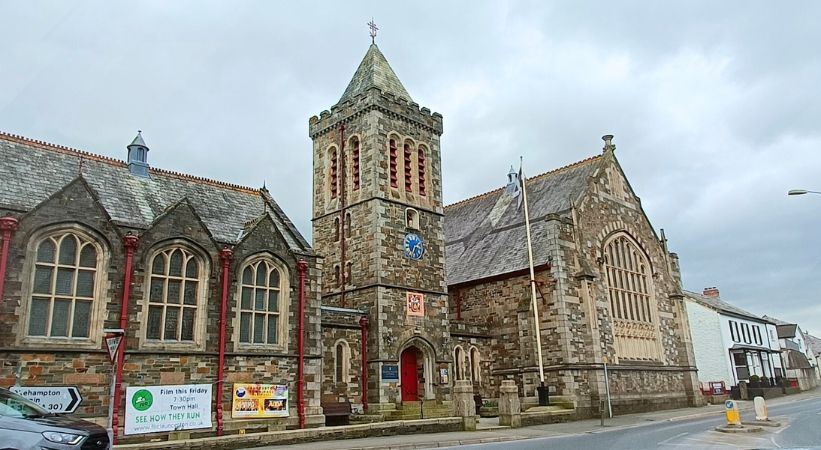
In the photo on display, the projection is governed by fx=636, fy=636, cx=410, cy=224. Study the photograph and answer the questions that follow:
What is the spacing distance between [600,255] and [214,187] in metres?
19.1

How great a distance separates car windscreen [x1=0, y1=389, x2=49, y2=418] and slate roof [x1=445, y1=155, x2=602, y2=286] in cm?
2368

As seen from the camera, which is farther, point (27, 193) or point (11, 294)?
point (27, 193)

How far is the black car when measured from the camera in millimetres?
8539

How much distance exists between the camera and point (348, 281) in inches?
1102

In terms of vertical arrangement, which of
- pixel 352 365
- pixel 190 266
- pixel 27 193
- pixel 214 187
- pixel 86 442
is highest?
pixel 214 187

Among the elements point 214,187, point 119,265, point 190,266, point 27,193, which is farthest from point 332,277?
point 27,193

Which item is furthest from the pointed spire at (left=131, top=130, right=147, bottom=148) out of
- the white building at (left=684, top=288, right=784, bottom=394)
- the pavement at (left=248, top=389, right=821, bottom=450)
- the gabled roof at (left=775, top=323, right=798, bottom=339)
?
the gabled roof at (left=775, top=323, right=798, bottom=339)

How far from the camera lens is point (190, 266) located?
2036 centimetres

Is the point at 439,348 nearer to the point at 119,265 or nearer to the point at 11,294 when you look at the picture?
the point at 119,265

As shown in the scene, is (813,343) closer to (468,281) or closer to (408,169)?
(468,281)

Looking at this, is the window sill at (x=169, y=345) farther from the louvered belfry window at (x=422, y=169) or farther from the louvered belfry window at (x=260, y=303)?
the louvered belfry window at (x=422, y=169)

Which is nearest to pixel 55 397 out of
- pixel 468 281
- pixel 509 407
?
pixel 509 407

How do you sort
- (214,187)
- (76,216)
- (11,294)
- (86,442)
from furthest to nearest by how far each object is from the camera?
(214,187)
(76,216)
(11,294)
(86,442)

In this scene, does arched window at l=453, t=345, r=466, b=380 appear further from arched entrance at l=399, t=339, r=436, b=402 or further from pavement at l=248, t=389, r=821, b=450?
pavement at l=248, t=389, r=821, b=450
